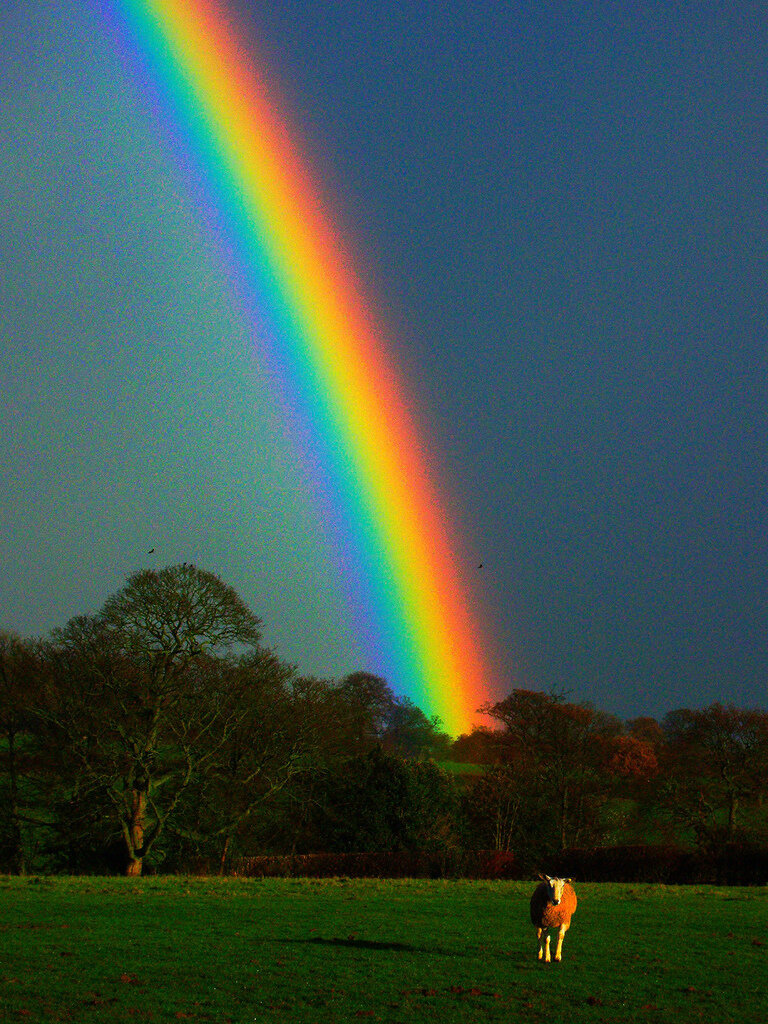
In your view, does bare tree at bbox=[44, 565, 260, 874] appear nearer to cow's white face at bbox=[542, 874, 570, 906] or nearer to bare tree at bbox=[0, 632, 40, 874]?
bare tree at bbox=[0, 632, 40, 874]

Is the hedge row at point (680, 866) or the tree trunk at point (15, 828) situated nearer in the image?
the hedge row at point (680, 866)

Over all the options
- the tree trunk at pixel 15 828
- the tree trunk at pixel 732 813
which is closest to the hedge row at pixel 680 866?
the tree trunk at pixel 732 813

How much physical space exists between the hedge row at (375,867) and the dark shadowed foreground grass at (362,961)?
16.0 metres

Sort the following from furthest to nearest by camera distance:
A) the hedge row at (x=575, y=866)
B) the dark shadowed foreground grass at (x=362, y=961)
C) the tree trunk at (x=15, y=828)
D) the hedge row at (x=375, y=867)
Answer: the tree trunk at (x=15, y=828), the hedge row at (x=375, y=867), the hedge row at (x=575, y=866), the dark shadowed foreground grass at (x=362, y=961)

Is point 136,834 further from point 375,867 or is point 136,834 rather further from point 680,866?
point 680,866

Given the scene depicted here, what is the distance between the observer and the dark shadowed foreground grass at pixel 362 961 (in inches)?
428

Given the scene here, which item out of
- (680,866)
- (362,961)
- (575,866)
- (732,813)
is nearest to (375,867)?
(575,866)

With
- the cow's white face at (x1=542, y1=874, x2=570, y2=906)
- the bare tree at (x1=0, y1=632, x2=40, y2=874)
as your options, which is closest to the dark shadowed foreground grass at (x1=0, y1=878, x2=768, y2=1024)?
the cow's white face at (x1=542, y1=874, x2=570, y2=906)

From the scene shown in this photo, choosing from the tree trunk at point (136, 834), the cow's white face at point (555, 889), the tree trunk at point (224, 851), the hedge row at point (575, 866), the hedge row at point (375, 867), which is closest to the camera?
the cow's white face at point (555, 889)

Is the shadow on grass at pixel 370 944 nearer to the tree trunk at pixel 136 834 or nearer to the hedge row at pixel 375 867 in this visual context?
the hedge row at pixel 375 867

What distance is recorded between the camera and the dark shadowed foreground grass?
10883 mm

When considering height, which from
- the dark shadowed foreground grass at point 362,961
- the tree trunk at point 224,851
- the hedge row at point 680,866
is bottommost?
the tree trunk at point 224,851

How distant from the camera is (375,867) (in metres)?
40.4

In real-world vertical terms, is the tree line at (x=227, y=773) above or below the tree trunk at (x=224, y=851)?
above
